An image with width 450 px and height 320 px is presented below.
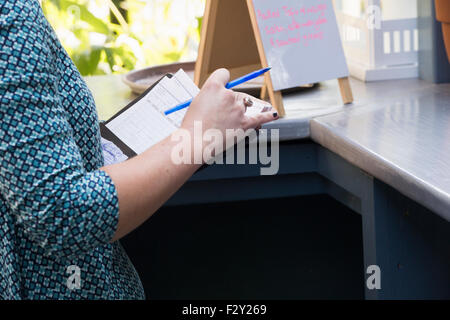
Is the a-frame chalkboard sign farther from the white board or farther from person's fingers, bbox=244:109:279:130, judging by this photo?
person's fingers, bbox=244:109:279:130

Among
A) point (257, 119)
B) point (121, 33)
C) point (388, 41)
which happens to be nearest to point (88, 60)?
point (121, 33)

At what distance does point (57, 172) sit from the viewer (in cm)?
83

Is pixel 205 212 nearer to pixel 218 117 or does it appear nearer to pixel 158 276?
pixel 158 276

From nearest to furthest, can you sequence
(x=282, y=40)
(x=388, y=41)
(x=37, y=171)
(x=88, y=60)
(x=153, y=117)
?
(x=37, y=171)
(x=153, y=117)
(x=282, y=40)
(x=388, y=41)
(x=88, y=60)

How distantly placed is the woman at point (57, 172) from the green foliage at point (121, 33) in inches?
85.0

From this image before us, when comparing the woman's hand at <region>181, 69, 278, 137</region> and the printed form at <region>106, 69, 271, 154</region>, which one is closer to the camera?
the woman's hand at <region>181, 69, 278, 137</region>

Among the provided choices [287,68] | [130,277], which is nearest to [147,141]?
[130,277]

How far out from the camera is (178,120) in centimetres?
131

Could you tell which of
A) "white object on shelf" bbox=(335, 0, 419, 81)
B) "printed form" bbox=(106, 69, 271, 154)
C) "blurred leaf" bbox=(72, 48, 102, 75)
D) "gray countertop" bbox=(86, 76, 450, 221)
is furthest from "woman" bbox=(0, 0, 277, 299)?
"blurred leaf" bbox=(72, 48, 102, 75)

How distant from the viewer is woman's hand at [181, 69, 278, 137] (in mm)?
987

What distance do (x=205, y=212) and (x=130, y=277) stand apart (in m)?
1.01

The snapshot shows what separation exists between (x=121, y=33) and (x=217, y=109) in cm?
245

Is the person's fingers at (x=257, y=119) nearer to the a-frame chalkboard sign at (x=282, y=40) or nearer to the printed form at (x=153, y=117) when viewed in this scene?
the printed form at (x=153, y=117)

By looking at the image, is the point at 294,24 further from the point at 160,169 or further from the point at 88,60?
the point at 88,60
